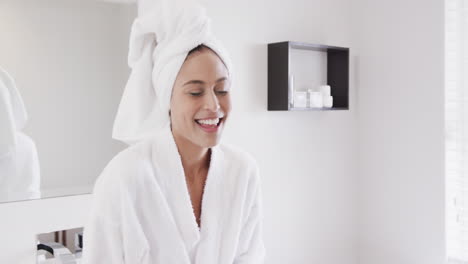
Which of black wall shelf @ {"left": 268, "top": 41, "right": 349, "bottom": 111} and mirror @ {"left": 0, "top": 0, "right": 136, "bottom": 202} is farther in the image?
black wall shelf @ {"left": 268, "top": 41, "right": 349, "bottom": 111}

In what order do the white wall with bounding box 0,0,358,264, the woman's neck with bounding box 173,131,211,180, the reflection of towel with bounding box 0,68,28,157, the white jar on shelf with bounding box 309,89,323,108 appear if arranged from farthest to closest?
1. the white jar on shelf with bounding box 309,89,323,108
2. the white wall with bounding box 0,0,358,264
3. the reflection of towel with bounding box 0,68,28,157
4. the woman's neck with bounding box 173,131,211,180

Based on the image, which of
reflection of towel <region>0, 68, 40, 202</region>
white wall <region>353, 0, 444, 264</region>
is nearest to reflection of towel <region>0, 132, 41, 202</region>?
reflection of towel <region>0, 68, 40, 202</region>

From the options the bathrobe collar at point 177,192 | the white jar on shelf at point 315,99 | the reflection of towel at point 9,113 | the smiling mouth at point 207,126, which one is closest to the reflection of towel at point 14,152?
the reflection of towel at point 9,113

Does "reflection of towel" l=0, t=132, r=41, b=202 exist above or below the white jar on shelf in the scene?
below

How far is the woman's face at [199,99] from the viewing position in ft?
3.93

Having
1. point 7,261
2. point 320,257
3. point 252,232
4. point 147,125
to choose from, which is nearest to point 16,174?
point 7,261

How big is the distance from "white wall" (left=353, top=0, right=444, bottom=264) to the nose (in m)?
1.74

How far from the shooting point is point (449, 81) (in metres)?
2.54

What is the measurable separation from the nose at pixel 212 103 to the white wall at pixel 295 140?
2.84 feet

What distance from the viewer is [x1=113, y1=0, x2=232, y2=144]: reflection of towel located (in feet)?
3.92

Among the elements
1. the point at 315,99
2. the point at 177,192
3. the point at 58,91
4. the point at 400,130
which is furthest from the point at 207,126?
the point at 400,130

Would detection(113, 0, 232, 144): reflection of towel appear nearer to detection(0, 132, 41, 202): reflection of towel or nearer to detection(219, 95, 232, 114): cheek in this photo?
detection(219, 95, 232, 114): cheek

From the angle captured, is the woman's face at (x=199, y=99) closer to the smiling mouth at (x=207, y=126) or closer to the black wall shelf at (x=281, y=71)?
the smiling mouth at (x=207, y=126)

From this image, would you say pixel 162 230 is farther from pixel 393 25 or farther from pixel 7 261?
pixel 393 25
